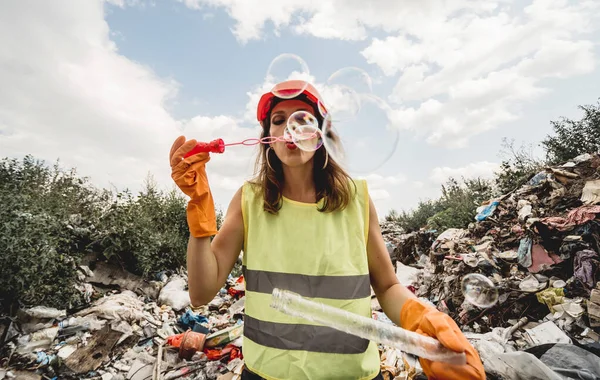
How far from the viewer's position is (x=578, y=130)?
420 inches

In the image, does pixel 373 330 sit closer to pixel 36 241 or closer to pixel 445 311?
pixel 445 311

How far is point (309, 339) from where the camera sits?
45.8 inches

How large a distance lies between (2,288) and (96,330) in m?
1.20

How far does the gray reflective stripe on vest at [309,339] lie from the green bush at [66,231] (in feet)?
14.4

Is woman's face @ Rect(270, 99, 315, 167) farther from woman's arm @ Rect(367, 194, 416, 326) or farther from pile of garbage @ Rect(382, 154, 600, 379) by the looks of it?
pile of garbage @ Rect(382, 154, 600, 379)

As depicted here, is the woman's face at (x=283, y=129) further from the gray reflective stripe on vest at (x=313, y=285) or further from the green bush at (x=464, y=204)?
the green bush at (x=464, y=204)

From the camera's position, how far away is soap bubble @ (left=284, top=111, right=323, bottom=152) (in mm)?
1414

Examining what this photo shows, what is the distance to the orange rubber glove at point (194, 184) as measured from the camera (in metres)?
1.32

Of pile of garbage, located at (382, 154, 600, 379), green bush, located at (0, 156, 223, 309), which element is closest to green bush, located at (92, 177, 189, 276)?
green bush, located at (0, 156, 223, 309)

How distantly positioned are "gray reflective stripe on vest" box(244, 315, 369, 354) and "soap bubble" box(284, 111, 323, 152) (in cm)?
73

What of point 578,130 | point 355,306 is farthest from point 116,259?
point 578,130

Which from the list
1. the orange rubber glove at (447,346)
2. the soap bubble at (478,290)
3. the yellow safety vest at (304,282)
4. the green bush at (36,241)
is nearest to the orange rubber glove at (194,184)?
the yellow safety vest at (304,282)

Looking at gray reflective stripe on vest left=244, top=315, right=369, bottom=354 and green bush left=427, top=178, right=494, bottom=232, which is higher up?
green bush left=427, top=178, right=494, bottom=232

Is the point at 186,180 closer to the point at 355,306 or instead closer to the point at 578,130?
the point at 355,306
